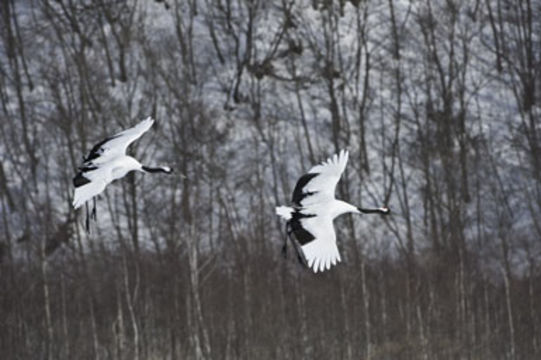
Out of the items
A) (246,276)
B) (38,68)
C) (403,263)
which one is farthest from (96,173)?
(38,68)

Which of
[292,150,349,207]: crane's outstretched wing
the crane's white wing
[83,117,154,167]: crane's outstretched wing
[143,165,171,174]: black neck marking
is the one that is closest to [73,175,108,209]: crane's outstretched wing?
the crane's white wing

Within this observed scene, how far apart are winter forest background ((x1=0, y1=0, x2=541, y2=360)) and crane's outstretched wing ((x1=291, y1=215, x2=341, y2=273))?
24.4 feet

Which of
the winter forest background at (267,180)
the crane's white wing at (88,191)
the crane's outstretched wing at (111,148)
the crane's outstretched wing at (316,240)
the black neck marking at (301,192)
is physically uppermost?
the winter forest background at (267,180)

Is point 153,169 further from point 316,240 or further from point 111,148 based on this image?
point 316,240

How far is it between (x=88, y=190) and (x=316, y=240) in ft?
6.77

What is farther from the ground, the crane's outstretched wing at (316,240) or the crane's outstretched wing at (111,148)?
the crane's outstretched wing at (111,148)

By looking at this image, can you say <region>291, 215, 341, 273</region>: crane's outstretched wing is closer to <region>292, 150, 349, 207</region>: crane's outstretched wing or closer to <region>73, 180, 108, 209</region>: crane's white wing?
<region>292, 150, 349, 207</region>: crane's outstretched wing

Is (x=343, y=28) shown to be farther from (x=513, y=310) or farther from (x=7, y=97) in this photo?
(x=513, y=310)

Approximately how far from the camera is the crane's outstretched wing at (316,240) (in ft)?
26.7

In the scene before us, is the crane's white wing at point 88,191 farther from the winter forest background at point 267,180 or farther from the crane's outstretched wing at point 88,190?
the winter forest background at point 267,180

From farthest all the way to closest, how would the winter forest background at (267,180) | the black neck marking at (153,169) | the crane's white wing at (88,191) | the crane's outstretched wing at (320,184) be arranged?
the winter forest background at (267,180) → the crane's outstretched wing at (320,184) → the crane's white wing at (88,191) → the black neck marking at (153,169)

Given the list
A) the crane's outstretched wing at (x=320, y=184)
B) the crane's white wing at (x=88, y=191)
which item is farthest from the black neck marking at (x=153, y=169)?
the crane's outstretched wing at (x=320, y=184)

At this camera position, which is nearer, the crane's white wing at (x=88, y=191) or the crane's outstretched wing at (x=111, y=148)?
the crane's white wing at (x=88, y=191)

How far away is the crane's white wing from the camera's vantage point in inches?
277
